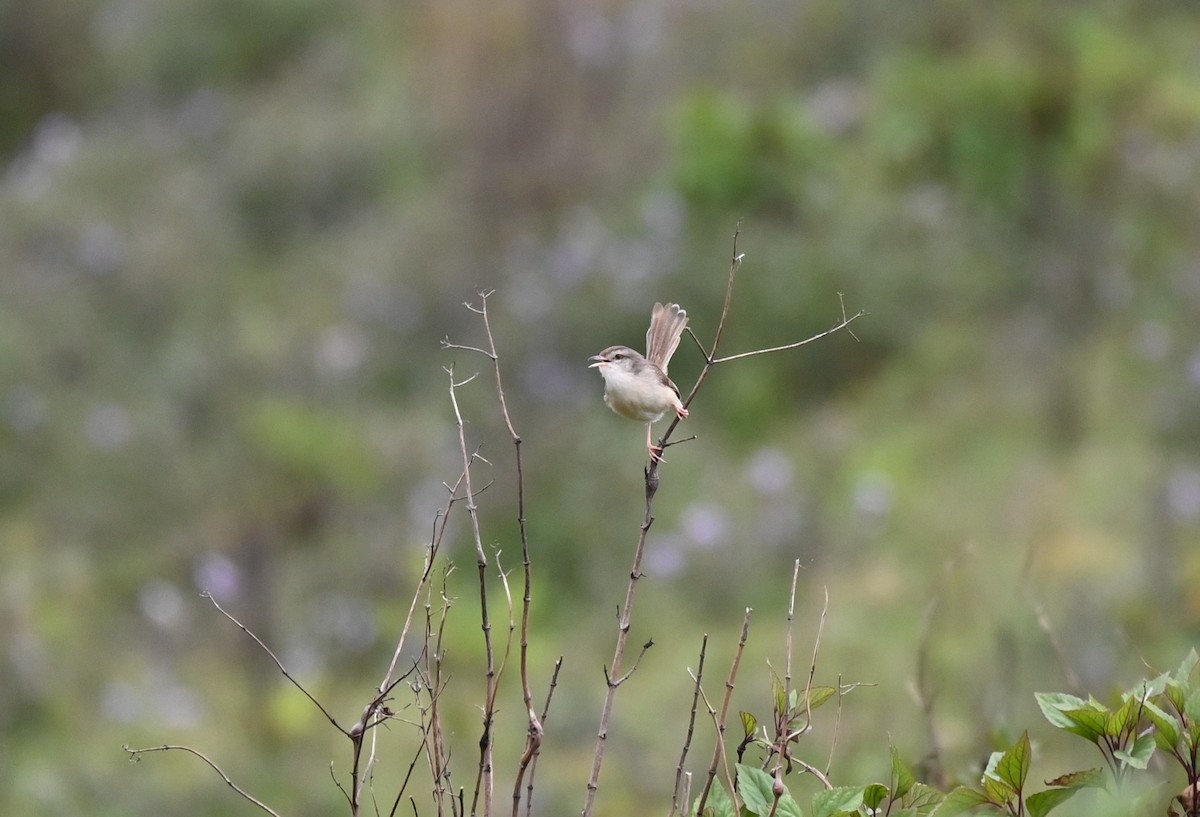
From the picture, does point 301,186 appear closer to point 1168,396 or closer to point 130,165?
point 130,165

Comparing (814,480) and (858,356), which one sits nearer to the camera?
(814,480)

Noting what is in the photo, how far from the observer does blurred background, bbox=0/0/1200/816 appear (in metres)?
5.12

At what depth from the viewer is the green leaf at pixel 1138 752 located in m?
1.34

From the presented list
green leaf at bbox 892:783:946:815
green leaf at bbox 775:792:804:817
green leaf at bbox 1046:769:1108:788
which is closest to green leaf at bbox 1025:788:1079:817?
green leaf at bbox 1046:769:1108:788

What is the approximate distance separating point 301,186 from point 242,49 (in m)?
2.36

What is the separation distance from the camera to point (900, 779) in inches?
56.7

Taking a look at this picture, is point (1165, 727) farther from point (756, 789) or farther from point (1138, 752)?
point (756, 789)

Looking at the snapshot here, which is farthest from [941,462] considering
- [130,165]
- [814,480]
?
[130,165]

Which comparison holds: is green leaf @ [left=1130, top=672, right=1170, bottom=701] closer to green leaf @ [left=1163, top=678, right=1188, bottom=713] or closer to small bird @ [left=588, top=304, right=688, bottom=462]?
green leaf @ [left=1163, top=678, right=1188, bottom=713]

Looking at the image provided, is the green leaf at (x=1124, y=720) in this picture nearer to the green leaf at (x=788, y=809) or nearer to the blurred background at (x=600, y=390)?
the green leaf at (x=788, y=809)

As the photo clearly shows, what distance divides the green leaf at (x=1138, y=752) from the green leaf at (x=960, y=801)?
0.13 meters

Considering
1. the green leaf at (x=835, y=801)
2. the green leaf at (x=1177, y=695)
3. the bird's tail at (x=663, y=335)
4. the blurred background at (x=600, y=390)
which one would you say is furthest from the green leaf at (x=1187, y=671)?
the blurred background at (x=600, y=390)

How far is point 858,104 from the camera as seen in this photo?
830cm

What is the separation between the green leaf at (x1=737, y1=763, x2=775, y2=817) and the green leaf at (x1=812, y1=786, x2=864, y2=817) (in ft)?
0.15
